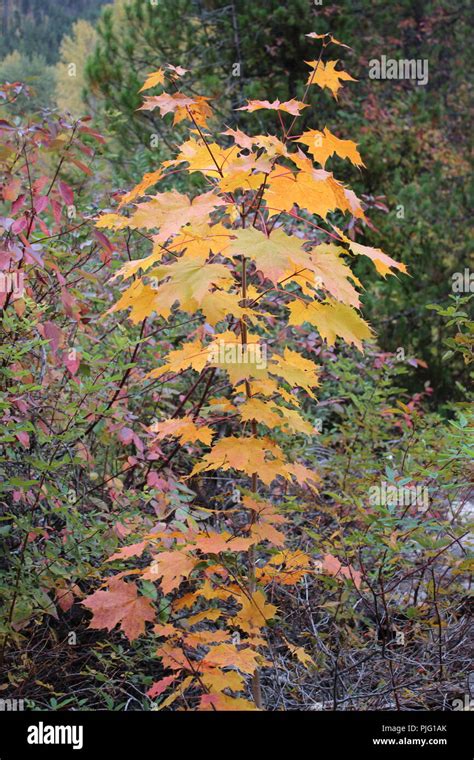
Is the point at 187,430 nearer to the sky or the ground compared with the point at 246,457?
nearer to the sky

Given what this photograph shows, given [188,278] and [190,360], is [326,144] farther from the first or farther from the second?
[190,360]

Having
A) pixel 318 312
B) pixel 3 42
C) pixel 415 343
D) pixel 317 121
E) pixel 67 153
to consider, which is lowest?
pixel 318 312

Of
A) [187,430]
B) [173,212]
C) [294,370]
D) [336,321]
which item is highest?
[173,212]

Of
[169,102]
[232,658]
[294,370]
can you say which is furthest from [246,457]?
[169,102]

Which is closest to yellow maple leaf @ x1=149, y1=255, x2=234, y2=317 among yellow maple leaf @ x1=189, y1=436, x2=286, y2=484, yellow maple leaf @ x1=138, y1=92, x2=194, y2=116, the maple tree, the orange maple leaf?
the maple tree

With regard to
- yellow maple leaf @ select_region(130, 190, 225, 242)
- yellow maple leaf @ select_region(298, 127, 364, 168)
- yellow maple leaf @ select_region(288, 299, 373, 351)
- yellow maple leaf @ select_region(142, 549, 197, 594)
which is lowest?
yellow maple leaf @ select_region(142, 549, 197, 594)

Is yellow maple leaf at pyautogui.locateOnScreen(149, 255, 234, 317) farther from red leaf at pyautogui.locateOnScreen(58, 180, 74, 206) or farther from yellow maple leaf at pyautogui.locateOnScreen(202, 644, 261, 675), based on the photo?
yellow maple leaf at pyautogui.locateOnScreen(202, 644, 261, 675)

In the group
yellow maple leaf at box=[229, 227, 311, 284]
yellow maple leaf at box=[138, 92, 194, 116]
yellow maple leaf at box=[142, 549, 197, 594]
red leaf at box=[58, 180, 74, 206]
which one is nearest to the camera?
yellow maple leaf at box=[229, 227, 311, 284]

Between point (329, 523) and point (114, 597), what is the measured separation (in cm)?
172

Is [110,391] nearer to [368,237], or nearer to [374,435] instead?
[374,435]

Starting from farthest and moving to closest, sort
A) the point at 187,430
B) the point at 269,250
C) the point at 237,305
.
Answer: the point at 187,430 → the point at 237,305 → the point at 269,250

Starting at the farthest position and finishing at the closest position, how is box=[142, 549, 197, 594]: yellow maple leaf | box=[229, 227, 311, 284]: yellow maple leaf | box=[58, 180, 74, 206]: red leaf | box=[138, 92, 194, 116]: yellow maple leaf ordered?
1. box=[58, 180, 74, 206]: red leaf
2. box=[138, 92, 194, 116]: yellow maple leaf
3. box=[142, 549, 197, 594]: yellow maple leaf
4. box=[229, 227, 311, 284]: yellow maple leaf

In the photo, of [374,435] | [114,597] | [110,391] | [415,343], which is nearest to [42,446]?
[110,391]

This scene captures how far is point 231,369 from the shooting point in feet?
5.99
